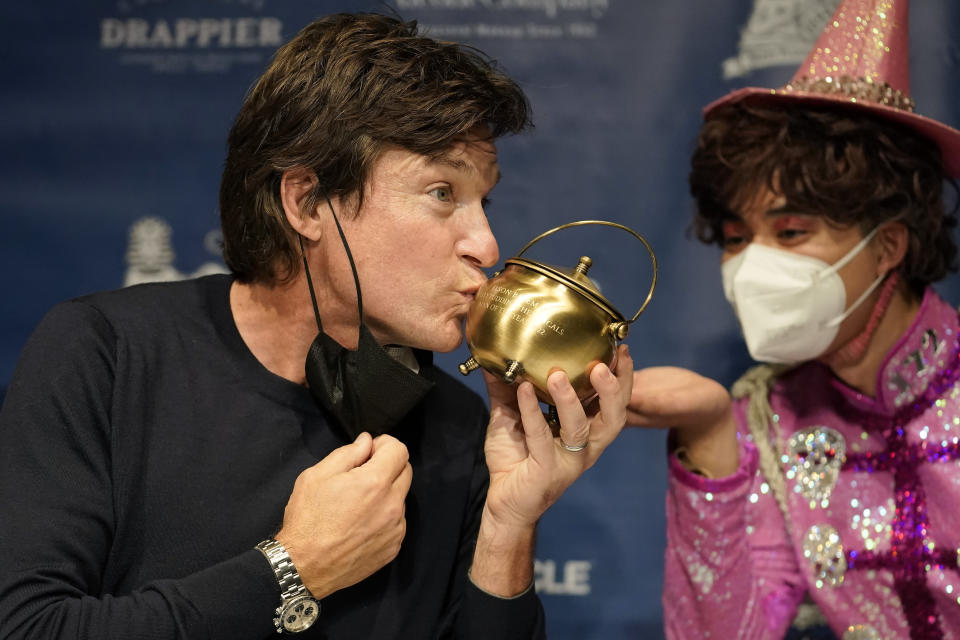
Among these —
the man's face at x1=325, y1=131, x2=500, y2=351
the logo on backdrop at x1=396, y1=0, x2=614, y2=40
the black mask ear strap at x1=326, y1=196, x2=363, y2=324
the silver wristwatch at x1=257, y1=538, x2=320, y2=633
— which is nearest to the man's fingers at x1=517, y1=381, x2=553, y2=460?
the man's face at x1=325, y1=131, x2=500, y2=351

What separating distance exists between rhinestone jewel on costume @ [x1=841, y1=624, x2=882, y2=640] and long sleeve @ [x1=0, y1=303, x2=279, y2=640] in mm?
1361

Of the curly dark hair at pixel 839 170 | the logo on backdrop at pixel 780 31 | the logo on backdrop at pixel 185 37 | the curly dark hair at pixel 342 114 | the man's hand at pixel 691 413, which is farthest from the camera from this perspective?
the logo on backdrop at pixel 185 37

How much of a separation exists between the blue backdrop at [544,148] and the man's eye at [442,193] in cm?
100

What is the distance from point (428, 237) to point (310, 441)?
0.43m

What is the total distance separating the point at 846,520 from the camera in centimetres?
234

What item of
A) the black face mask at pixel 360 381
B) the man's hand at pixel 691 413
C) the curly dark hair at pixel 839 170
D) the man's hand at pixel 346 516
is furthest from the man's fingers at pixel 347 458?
the curly dark hair at pixel 839 170

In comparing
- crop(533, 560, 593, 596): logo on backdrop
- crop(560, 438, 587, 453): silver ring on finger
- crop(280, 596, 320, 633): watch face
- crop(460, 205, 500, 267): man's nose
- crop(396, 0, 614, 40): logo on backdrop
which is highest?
crop(396, 0, 614, 40): logo on backdrop

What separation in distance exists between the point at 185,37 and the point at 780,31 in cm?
160

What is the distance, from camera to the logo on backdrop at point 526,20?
8.95 feet

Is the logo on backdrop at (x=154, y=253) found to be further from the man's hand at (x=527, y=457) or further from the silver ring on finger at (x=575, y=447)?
the silver ring on finger at (x=575, y=447)

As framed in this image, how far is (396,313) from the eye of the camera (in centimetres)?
179

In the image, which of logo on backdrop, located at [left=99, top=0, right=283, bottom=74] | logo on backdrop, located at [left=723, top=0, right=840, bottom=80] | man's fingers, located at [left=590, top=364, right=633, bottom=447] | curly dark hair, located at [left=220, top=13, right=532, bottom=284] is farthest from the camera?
logo on backdrop, located at [left=99, top=0, right=283, bottom=74]

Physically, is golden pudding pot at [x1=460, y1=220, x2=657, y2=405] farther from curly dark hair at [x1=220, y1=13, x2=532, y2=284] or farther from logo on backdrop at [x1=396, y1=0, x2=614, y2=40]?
logo on backdrop at [x1=396, y1=0, x2=614, y2=40]

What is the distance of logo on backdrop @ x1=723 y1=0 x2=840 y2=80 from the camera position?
265 cm
